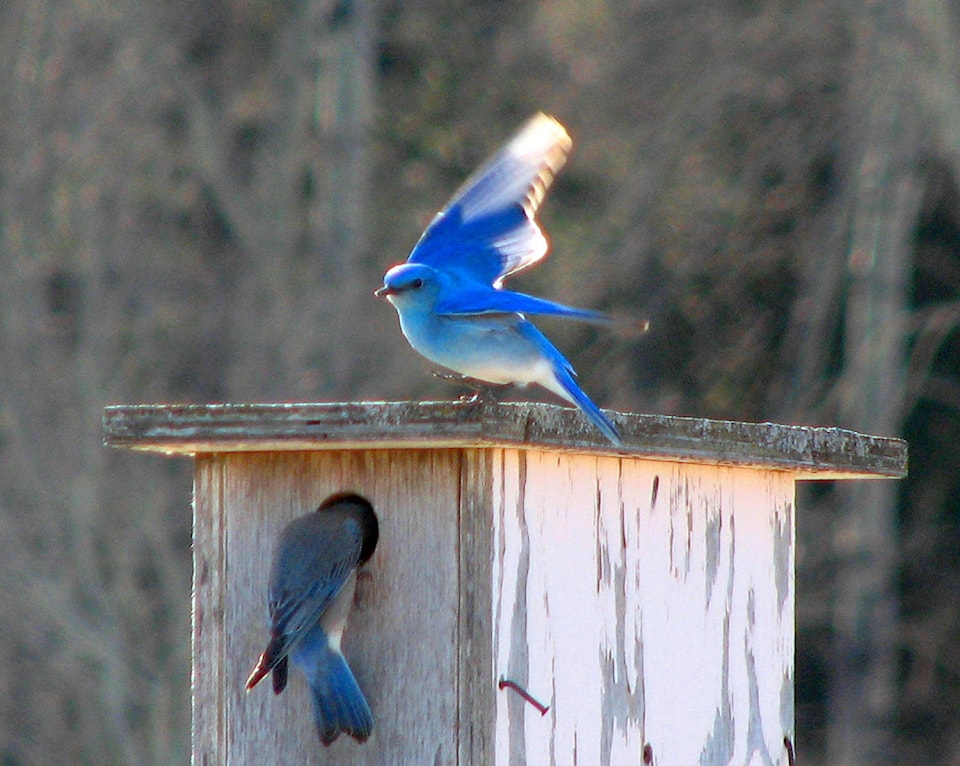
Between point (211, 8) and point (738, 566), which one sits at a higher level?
point (211, 8)

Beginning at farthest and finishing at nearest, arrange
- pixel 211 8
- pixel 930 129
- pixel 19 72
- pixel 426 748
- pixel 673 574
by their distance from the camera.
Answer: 1. pixel 211 8
2. pixel 19 72
3. pixel 930 129
4. pixel 673 574
5. pixel 426 748

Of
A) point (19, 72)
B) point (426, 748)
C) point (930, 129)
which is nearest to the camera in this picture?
point (426, 748)

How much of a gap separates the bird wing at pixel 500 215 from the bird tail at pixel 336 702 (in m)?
0.89

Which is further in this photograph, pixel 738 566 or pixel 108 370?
pixel 108 370

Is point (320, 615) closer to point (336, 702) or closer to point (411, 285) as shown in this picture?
point (336, 702)

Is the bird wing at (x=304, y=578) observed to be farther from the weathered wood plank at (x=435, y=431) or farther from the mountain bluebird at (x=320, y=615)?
the weathered wood plank at (x=435, y=431)

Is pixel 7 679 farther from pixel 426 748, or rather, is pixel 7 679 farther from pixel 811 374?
pixel 426 748

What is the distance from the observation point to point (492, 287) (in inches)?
123

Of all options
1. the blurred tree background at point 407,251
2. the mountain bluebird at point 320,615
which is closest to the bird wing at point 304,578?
the mountain bluebird at point 320,615

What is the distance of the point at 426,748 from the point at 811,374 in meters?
7.53

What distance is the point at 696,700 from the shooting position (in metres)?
3.09

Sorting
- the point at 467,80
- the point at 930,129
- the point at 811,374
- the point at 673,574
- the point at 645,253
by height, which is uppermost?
the point at 467,80

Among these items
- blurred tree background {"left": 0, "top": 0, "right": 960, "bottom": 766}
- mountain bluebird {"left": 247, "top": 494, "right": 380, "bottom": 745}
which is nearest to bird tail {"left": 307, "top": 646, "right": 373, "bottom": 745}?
mountain bluebird {"left": 247, "top": 494, "right": 380, "bottom": 745}

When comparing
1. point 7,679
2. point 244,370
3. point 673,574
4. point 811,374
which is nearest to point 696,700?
point 673,574
